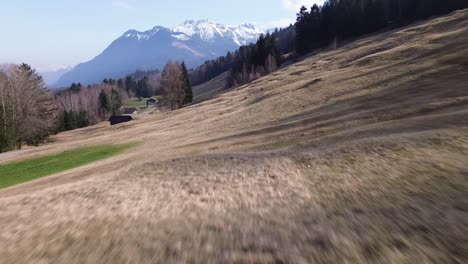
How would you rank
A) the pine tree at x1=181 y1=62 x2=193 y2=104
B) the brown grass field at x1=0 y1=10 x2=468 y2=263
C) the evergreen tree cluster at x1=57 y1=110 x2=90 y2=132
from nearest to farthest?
the brown grass field at x1=0 y1=10 x2=468 y2=263
the pine tree at x1=181 y1=62 x2=193 y2=104
the evergreen tree cluster at x1=57 y1=110 x2=90 y2=132

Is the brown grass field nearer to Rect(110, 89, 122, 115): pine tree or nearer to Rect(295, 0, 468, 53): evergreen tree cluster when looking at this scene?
Rect(295, 0, 468, 53): evergreen tree cluster

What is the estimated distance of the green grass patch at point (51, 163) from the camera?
97.3ft

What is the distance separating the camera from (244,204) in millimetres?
10570

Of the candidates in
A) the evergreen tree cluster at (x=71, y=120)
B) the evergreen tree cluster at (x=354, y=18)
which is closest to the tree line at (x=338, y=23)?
the evergreen tree cluster at (x=354, y=18)

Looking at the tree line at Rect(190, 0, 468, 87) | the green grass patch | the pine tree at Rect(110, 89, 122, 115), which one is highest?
the tree line at Rect(190, 0, 468, 87)

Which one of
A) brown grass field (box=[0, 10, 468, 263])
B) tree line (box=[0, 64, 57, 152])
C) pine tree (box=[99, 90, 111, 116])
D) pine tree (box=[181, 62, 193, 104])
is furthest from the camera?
pine tree (box=[99, 90, 111, 116])

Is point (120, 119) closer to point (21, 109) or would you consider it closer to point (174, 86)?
point (174, 86)

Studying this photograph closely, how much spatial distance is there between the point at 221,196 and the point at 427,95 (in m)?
22.7

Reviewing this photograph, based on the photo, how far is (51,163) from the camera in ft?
115

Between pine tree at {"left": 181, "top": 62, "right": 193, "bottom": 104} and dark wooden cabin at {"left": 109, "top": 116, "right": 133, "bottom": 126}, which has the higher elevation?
pine tree at {"left": 181, "top": 62, "right": 193, "bottom": 104}

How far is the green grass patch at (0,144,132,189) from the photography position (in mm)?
29664

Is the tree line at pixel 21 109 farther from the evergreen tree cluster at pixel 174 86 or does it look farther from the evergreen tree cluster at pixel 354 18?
the evergreen tree cluster at pixel 354 18

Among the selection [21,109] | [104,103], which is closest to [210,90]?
[104,103]

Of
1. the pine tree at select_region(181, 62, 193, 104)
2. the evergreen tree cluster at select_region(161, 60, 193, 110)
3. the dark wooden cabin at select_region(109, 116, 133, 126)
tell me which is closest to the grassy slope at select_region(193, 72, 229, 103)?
the pine tree at select_region(181, 62, 193, 104)
